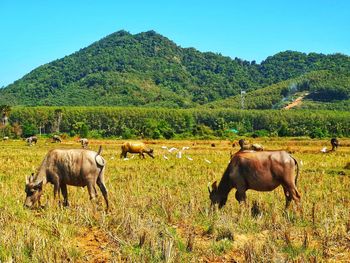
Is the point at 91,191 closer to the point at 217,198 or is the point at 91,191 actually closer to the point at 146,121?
the point at 217,198

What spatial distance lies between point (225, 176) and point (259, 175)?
904 mm

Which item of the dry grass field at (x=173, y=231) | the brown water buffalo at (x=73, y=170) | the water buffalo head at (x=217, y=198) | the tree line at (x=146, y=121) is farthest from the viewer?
the tree line at (x=146, y=121)

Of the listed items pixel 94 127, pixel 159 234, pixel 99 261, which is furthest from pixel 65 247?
pixel 94 127

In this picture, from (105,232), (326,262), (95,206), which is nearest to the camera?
(326,262)

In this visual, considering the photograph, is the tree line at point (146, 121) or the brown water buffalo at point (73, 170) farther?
the tree line at point (146, 121)

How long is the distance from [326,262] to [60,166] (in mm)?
7058

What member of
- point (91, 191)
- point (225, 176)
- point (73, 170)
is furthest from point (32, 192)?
point (225, 176)

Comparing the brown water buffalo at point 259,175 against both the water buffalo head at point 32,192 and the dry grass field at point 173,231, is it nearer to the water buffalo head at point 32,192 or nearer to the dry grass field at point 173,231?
Answer: the dry grass field at point 173,231

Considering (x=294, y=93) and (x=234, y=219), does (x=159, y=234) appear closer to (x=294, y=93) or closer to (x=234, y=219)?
(x=234, y=219)

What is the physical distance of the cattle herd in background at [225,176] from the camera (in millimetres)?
10562

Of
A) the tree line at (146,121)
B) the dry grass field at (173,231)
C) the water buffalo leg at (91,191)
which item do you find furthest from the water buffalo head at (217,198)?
the tree line at (146,121)

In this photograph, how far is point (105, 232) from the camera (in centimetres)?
811

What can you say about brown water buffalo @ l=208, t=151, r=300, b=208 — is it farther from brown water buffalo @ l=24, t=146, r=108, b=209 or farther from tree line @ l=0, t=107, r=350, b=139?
tree line @ l=0, t=107, r=350, b=139

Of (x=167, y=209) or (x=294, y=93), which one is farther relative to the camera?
(x=294, y=93)
